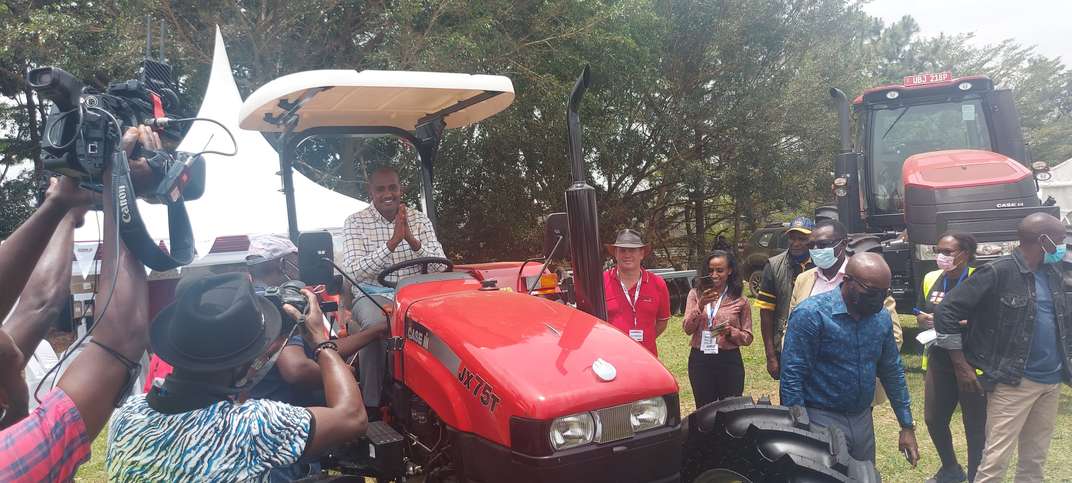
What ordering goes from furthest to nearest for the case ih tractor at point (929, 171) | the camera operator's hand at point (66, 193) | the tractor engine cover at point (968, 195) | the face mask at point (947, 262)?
the case ih tractor at point (929, 171), the tractor engine cover at point (968, 195), the face mask at point (947, 262), the camera operator's hand at point (66, 193)

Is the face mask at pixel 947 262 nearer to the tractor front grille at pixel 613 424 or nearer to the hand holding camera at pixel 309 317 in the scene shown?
the tractor front grille at pixel 613 424

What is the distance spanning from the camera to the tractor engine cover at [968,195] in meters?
6.12

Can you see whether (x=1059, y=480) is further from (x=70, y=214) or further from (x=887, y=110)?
(x=70, y=214)

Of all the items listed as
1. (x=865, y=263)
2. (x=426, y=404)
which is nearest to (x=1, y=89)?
(x=426, y=404)

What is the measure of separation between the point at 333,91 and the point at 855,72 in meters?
18.0

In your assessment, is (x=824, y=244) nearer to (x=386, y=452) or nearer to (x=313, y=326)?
(x=386, y=452)

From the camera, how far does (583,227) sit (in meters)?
2.90

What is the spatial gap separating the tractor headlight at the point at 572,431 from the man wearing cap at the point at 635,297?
2178 millimetres

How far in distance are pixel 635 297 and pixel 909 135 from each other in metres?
5.31

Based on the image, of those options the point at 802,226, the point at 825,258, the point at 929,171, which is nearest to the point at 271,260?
the point at 825,258

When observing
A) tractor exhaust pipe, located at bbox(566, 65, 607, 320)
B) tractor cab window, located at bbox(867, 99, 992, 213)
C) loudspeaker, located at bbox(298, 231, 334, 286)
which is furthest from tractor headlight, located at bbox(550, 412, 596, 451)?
tractor cab window, located at bbox(867, 99, 992, 213)

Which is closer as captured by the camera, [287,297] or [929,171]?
[287,297]

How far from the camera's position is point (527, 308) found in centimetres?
299

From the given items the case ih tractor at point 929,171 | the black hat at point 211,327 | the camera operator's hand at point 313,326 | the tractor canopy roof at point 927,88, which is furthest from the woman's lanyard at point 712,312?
the tractor canopy roof at point 927,88
